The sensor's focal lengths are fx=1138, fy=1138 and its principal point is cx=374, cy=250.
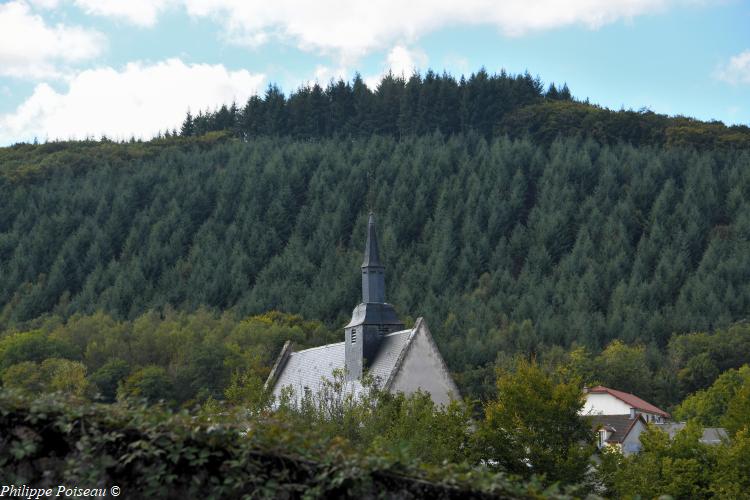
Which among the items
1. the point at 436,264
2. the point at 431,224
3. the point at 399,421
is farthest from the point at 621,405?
the point at 431,224

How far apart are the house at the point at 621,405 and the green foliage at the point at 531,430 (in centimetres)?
5013

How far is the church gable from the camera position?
52.1 meters

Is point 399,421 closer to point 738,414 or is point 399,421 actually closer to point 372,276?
point 738,414

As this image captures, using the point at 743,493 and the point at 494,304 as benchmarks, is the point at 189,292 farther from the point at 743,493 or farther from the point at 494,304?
the point at 743,493

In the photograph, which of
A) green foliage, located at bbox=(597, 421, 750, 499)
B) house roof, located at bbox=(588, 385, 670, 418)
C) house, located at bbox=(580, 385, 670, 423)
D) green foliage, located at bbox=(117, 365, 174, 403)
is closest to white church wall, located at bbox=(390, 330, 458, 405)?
green foliage, located at bbox=(597, 421, 750, 499)

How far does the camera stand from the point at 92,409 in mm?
8719

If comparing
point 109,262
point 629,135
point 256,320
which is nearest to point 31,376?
point 256,320

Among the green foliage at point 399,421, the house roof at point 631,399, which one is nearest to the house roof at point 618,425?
the house roof at point 631,399

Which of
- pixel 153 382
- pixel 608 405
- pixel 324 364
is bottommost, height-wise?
pixel 608 405

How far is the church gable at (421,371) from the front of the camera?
5209 centimetres

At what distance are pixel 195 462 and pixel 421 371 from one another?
44846mm

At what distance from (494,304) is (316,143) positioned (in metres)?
72.5

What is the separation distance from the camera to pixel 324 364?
196 ft

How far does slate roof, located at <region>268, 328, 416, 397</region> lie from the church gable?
0.98 ft
